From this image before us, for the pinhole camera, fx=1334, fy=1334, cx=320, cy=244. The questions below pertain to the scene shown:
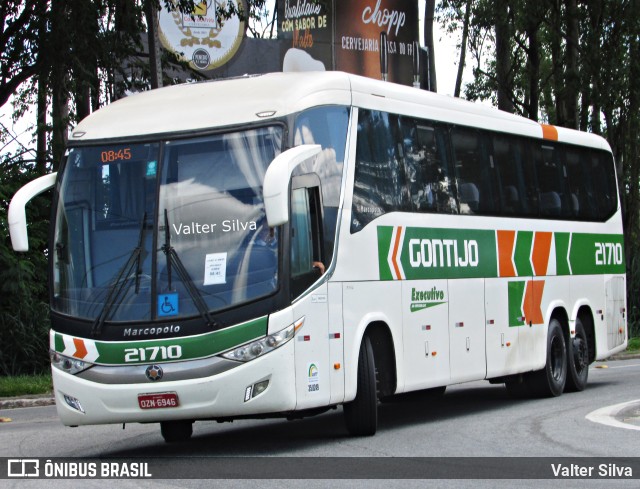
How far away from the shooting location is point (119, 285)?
12109mm

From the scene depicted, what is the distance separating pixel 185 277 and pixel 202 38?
31.2 m

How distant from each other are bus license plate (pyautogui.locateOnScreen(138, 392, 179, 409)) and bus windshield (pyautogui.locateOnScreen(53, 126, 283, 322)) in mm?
684

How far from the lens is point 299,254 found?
12.3 meters

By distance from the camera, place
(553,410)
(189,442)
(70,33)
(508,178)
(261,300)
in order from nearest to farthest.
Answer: (261,300) < (189,442) < (553,410) < (508,178) < (70,33)

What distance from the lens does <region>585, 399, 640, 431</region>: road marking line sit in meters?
13.8

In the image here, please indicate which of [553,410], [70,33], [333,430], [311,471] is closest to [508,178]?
[553,410]

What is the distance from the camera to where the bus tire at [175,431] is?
A: 547 inches

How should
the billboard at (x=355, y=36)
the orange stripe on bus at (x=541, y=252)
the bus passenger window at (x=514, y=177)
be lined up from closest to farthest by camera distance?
the bus passenger window at (x=514, y=177) < the orange stripe on bus at (x=541, y=252) < the billboard at (x=355, y=36)

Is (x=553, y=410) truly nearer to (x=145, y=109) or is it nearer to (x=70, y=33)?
(x=145, y=109)

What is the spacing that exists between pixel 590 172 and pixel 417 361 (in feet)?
23.4

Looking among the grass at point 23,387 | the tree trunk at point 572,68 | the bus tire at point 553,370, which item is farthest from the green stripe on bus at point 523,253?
the tree trunk at point 572,68


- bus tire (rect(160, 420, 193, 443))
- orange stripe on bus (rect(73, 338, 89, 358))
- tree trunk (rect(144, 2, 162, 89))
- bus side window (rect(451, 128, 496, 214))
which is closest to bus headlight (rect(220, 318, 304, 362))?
orange stripe on bus (rect(73, 338, 89, 358))

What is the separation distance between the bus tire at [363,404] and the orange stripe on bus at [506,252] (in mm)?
4129

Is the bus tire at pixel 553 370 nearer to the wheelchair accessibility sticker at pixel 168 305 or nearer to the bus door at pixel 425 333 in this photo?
the bus door at pixel 425 333
